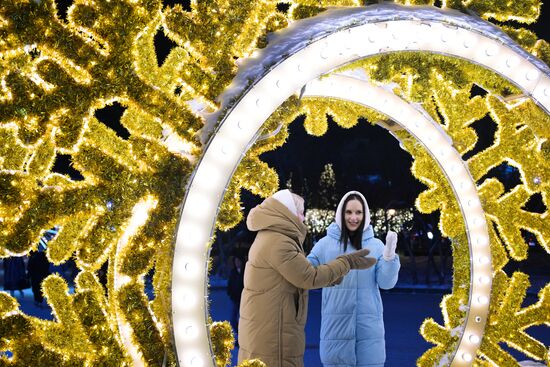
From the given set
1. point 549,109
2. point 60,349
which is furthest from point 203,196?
point 549,109

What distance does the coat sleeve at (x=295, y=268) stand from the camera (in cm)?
346

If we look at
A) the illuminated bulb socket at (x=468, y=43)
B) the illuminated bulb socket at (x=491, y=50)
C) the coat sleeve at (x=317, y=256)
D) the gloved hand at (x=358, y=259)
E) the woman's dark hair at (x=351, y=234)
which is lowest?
the gloved hand at (x=358, y=259)

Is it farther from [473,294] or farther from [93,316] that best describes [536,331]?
[93,316]

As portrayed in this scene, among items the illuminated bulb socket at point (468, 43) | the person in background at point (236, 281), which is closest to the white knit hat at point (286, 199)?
the illuminated bulb socket at point (468, 43)

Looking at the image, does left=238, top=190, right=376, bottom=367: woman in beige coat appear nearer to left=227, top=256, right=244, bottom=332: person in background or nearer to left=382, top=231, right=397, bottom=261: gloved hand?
left=382, top=231, right=397, bottom=261: gloved hand

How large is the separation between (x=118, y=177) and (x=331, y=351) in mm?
2094

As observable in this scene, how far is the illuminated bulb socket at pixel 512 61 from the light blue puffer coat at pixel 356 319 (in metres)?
1.41

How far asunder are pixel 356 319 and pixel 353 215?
0.68m

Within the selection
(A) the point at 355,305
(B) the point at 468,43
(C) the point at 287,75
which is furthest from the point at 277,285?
(B) the point at 468,43

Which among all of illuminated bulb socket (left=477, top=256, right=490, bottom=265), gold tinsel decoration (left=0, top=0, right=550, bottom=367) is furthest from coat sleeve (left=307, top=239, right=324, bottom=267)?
gold tinsel decoration (left=0, top=0, right=550, bottom=367)

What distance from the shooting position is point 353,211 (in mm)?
4547

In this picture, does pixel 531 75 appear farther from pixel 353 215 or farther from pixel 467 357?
pixel 467 357

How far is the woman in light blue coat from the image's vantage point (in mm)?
4359

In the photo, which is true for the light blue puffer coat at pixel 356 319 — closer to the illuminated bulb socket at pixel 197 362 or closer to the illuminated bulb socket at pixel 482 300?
the illuminated bulb socket at pixel 482 300
